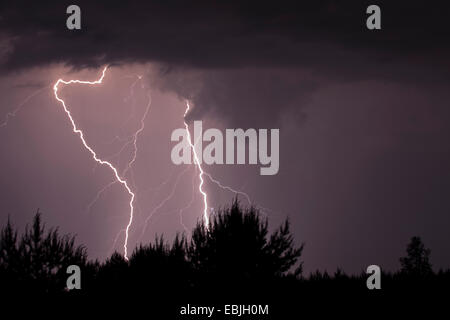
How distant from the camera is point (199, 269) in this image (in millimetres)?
31391

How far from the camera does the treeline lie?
23938 millimetres

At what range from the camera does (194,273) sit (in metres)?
30.7

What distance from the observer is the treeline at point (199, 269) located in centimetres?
2394

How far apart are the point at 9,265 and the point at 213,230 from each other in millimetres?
8587

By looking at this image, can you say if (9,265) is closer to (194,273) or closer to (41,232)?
(41,232)
